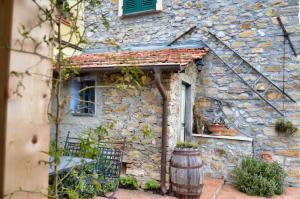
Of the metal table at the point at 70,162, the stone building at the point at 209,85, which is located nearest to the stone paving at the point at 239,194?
the stone building at the point at 209,85

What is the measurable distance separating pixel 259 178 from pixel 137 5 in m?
5.04

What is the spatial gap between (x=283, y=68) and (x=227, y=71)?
115 cm

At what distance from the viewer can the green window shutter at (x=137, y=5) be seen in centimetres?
684

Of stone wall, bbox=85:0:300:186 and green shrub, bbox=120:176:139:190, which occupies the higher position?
stone wall, bbox=85:0:300:186

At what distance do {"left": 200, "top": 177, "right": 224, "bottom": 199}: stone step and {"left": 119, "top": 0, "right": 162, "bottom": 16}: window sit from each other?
4.33 meters

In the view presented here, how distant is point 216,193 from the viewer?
185 inches

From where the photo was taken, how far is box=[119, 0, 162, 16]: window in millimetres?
6766

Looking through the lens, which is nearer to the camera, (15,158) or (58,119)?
(15,158)

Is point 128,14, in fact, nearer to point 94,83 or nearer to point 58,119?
point 94,83

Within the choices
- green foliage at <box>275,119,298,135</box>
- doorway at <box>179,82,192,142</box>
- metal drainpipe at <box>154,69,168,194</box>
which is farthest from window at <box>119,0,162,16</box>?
green foliage at <box>275,119,298,135</box>

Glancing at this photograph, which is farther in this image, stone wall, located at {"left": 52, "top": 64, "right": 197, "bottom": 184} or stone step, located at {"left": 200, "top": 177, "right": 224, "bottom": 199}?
stone wall, located at {"left": 52, "top": 64, "right": 197, "bottom": 184}

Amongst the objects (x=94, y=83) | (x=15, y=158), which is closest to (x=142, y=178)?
(x=94, y=83)

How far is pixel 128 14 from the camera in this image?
7027mm

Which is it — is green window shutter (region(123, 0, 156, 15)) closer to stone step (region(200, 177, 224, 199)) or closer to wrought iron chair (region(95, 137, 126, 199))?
wrought iron chair (region(95, 137, 126, 199))
